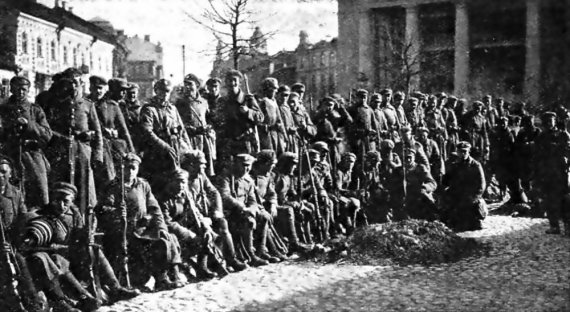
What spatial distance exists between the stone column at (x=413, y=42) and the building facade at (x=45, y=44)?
78.0 feet

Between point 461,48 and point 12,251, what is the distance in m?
34.5

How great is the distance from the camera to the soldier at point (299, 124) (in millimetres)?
12594

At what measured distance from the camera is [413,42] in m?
38.0

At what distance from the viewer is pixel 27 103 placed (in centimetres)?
834

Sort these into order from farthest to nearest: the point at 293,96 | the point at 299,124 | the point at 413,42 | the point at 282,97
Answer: the point at 413,42 < the point at 293,96 < the point at 299,124 < the point at 282,97

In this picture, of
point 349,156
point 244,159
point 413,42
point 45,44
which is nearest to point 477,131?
point 349,156

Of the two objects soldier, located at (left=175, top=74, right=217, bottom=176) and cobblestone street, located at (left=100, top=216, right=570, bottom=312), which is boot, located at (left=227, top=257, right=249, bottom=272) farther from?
soldier, located at (left=175, top=74, right=217, bottom=176)

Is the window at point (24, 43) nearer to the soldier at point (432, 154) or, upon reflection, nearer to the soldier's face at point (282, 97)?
the soldier's face at point (282, 97)

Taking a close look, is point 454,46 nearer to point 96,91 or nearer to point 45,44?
point 96,91

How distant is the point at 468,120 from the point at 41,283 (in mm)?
12814

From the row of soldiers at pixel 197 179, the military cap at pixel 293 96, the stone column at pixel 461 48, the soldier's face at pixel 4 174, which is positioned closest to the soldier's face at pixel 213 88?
the row of soldiers at pixel 197 179

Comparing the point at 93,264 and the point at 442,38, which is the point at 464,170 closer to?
the point at 93,264

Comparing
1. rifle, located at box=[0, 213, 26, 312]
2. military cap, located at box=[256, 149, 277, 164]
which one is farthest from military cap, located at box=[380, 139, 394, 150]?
rifle, located at box=[0, 213, 26, 312]

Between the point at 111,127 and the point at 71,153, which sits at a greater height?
the point at 111,127
